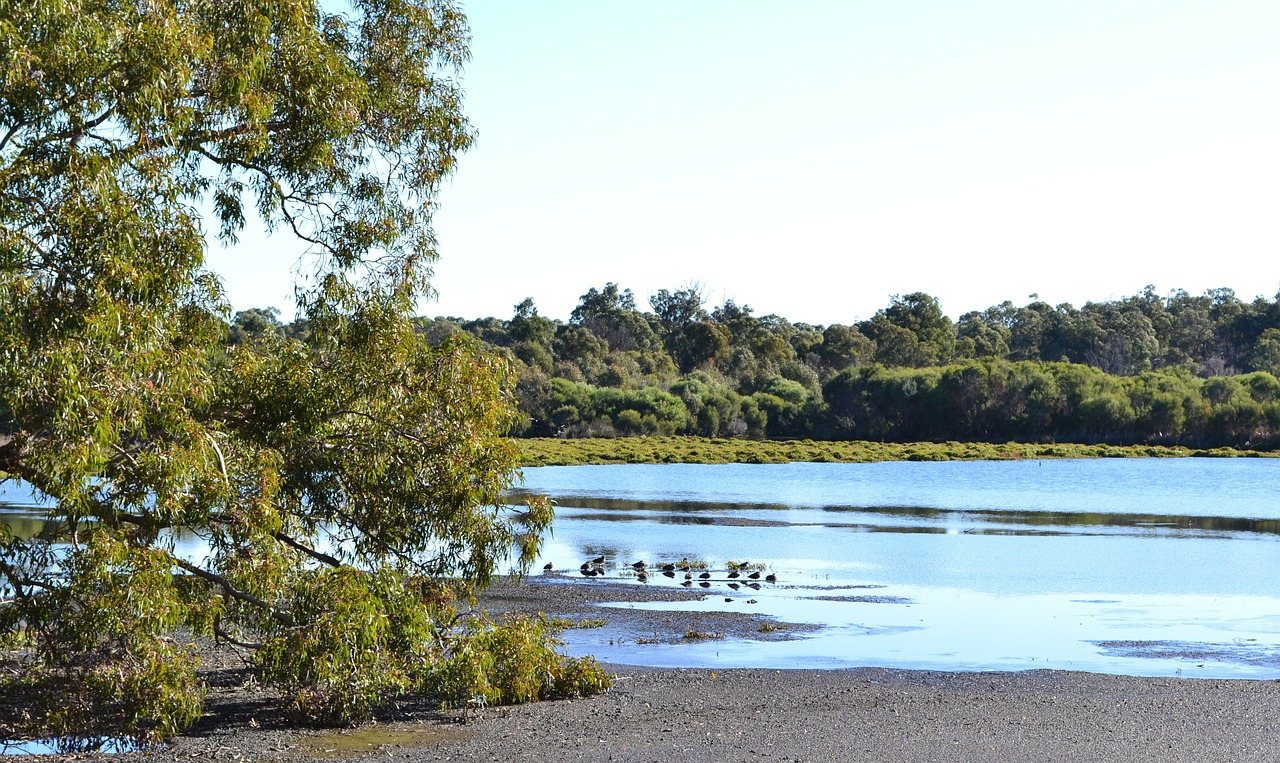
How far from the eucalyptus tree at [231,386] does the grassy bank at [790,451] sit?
62.4 metres

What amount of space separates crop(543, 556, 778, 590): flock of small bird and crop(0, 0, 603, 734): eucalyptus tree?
10.3 m

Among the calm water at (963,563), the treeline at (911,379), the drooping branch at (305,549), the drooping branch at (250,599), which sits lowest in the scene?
the calm water at (963,563)

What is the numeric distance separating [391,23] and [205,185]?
9.36 feet

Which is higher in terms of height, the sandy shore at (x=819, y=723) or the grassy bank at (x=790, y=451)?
the grassy bank at (x=790, y=451)

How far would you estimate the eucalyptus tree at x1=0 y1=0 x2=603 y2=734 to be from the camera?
9.85m

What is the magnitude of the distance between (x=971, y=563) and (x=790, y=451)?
2289 inches

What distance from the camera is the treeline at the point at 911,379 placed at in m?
94.1

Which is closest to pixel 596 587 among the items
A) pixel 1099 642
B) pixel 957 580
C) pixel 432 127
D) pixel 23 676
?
pixel 957 580

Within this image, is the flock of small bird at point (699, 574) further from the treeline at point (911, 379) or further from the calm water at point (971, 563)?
the treeline at point (911, 379)

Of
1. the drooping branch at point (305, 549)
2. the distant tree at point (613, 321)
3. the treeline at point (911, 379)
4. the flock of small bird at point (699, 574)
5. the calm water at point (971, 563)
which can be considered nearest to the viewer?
the drooping branch at point (305, 549)

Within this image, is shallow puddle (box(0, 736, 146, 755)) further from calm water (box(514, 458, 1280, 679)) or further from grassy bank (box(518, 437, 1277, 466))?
grassy bank (box(518, 437, 1277, 466))

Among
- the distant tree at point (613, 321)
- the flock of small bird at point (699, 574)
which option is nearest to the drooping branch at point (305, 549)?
the flock of small bird at point (699, 574)

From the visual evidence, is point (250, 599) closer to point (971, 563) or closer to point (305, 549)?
point (305, 549)

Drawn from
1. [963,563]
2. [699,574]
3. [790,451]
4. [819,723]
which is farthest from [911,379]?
[819,723]
